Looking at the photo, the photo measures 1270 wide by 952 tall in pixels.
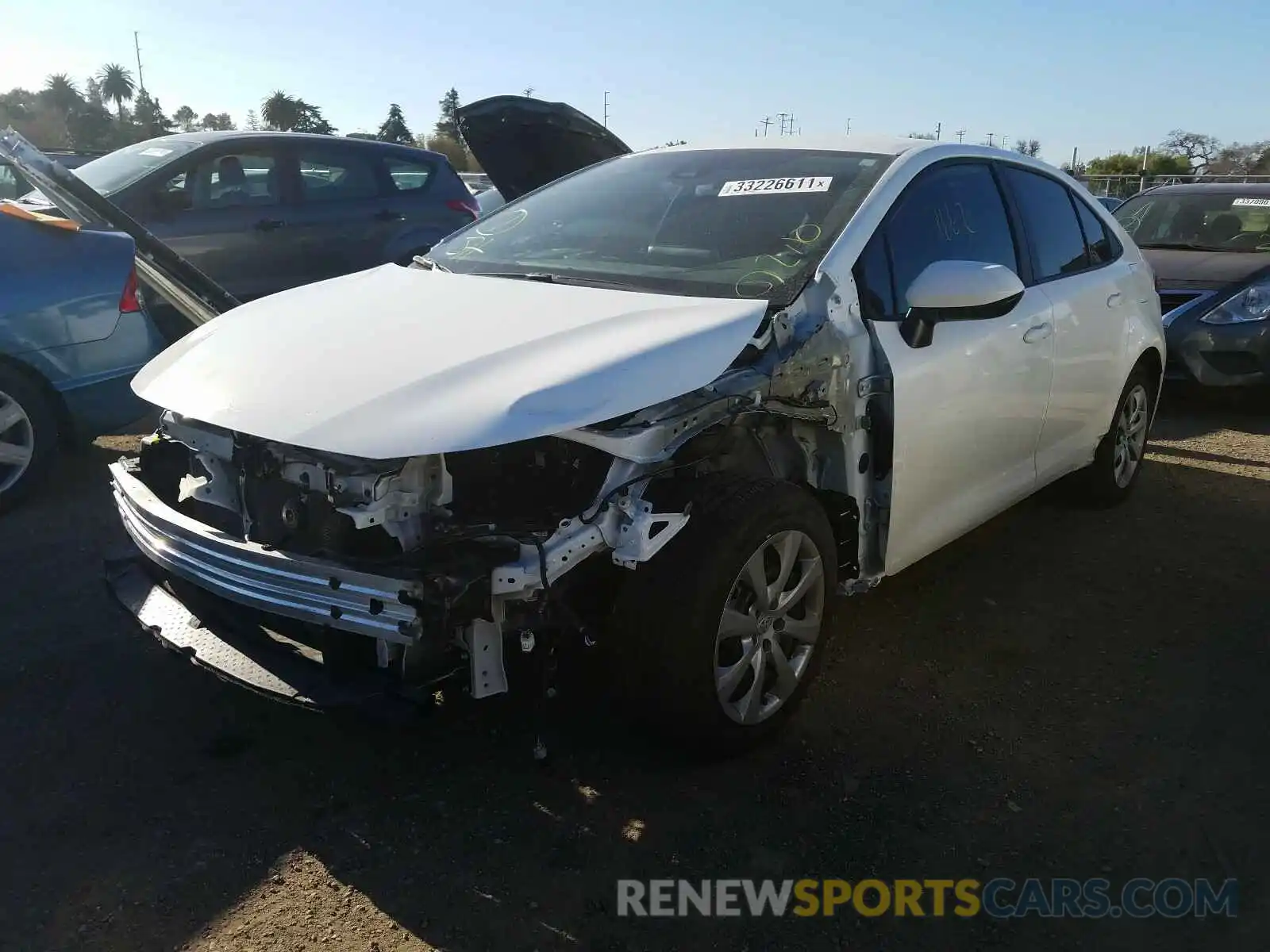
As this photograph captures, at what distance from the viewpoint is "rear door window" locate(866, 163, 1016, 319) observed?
11.0ft

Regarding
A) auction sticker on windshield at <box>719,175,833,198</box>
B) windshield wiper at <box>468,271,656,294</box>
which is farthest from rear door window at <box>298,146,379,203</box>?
auction sticker on windshield at <box>719,175,833,198</box>

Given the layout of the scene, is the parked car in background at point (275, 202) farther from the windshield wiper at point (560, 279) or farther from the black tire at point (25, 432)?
the windshield wiper at point (560, 279)

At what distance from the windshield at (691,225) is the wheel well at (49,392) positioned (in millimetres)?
2213

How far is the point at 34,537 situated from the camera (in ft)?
14.8

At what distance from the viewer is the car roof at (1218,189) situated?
8391 mm

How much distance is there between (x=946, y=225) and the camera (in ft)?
11.9

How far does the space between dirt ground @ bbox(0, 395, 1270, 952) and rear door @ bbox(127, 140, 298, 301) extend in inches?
158

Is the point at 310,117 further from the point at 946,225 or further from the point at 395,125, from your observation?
the point at 946,225

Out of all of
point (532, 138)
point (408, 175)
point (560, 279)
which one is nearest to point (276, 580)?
point (560, 279)

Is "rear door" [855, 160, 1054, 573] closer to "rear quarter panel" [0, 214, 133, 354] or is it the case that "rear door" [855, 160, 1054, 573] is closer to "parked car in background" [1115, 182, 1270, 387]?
"rear quarter panel" [0, 214, 133, 354]

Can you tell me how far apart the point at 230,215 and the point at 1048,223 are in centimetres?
574

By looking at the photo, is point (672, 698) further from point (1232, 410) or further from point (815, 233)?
point (1232, 410)

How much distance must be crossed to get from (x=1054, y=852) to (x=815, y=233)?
190cm

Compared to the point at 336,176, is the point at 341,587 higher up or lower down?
lower down
